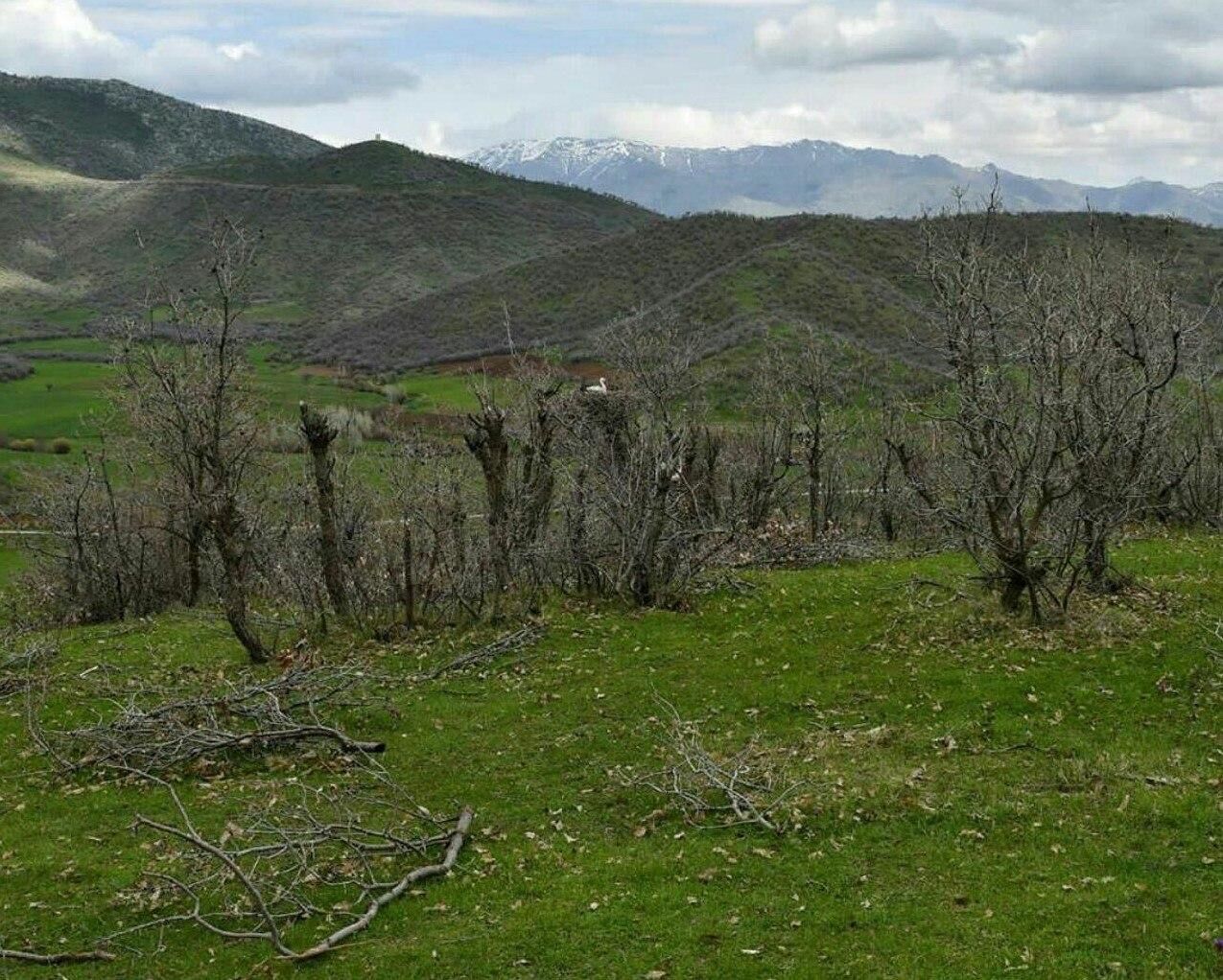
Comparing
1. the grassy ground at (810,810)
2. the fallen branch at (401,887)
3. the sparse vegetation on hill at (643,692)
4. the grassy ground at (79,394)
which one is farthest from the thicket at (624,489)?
the grassy ground at (79,394)

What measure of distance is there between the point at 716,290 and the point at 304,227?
84019mm

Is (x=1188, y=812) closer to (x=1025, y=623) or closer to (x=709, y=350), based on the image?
(x=1025, y=623)

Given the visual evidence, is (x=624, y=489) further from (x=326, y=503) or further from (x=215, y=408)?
(x=215, y=408)

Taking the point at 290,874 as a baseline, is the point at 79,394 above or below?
below

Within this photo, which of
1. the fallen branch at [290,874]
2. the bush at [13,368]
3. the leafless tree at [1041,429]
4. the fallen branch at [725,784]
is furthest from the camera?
the bush at [13,368]

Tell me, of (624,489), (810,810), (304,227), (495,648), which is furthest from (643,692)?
(304,227)

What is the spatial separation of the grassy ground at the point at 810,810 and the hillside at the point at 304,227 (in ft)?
337

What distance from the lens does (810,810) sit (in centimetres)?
1094

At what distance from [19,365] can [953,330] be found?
90.8m

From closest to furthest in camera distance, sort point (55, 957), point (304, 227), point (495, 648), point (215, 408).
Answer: point (55, 957), point (215, 408), point (495, 648), point (304, 227)

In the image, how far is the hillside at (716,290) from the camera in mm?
67500

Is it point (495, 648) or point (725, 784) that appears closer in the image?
point (725, 784)

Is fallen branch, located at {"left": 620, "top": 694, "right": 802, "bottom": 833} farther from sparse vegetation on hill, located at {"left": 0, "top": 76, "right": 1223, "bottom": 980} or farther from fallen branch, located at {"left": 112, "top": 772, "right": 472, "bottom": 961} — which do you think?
fallen branch, located at {"left": 112, "top": 772, "right": 472, "bottom": 961}

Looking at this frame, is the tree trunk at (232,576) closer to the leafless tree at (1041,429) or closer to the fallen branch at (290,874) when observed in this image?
the fallen branch at (290,874)
